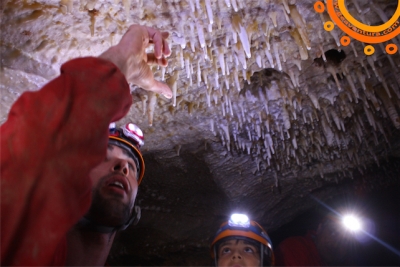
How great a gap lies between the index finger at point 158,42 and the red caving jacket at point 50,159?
1.86ft

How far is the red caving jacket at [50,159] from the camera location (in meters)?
0.96

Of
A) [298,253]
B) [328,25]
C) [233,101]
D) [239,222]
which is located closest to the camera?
[328,25]

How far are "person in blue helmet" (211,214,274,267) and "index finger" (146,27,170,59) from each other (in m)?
2.84

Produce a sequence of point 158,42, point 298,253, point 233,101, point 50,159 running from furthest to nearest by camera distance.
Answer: point 298,253, point 233,101, point 158,42, point 50,159

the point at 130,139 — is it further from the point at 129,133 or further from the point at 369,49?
the point at 369,49

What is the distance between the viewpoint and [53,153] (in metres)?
1.01

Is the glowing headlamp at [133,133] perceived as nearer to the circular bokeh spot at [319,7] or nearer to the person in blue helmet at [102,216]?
the person in blue helmet at [102,216]

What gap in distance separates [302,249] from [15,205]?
5.86 meters

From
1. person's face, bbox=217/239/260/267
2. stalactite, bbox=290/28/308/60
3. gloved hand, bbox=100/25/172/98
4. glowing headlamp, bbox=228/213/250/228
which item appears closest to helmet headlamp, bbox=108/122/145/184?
gloved hand, bbox=100/25/172/98

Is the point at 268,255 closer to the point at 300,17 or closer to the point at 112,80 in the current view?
the point at 300,17

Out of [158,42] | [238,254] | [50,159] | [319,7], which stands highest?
[319,7]

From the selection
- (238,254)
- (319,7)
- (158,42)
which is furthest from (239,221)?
(158,42)

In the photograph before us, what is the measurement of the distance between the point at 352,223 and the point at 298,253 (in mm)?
1774

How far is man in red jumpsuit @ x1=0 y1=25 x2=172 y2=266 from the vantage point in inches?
37.7
